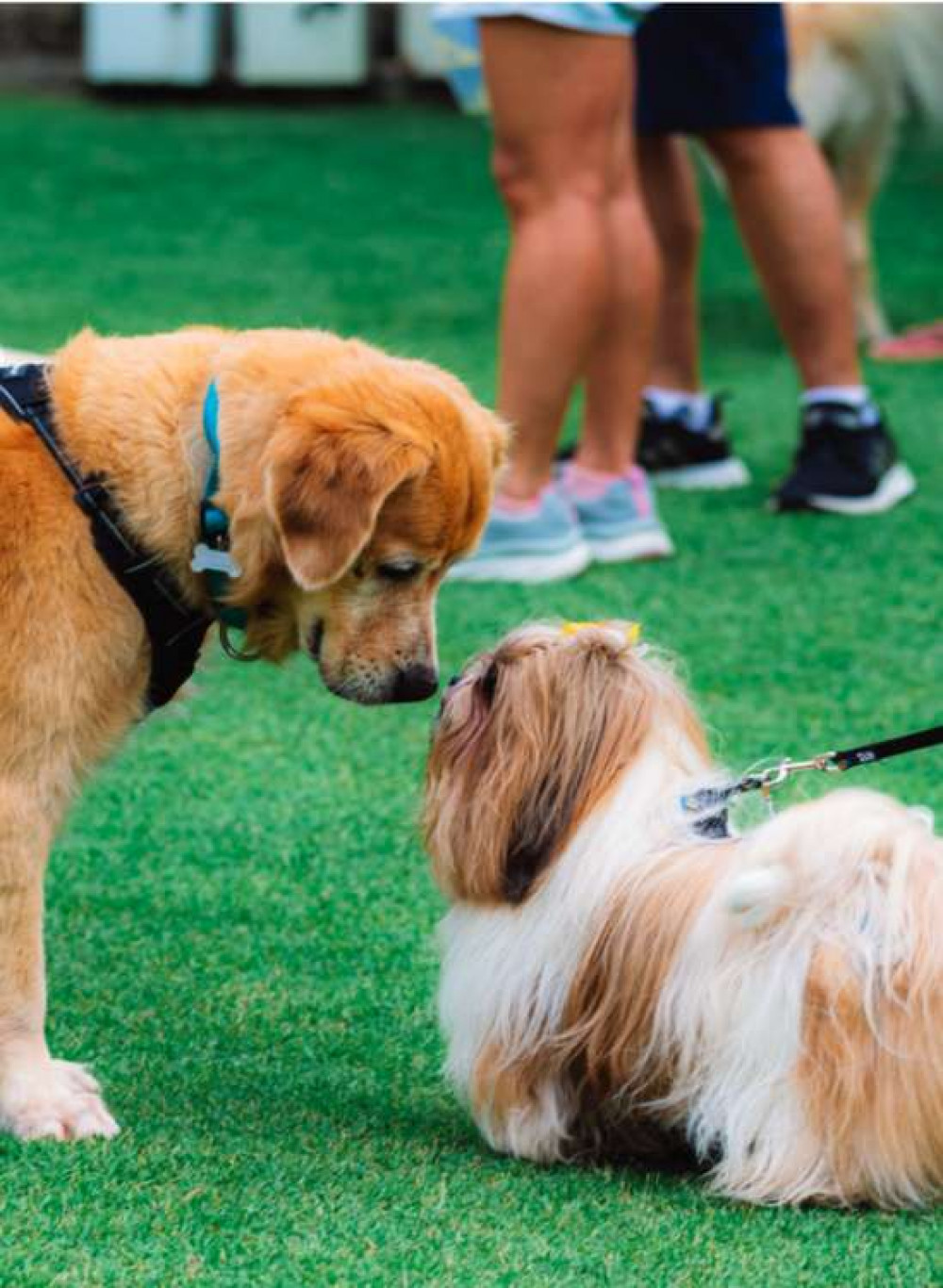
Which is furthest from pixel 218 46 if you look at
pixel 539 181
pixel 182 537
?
pixel 182 537

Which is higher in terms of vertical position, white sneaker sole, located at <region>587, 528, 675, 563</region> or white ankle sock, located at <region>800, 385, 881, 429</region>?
white ankle sock, located at <region>800, 385, 881, 429</region>

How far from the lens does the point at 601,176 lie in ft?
16.4

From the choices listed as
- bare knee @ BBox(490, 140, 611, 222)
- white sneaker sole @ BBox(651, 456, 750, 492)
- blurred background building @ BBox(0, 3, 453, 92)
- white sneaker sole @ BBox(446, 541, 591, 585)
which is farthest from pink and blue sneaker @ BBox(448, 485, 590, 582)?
blurred background building @ BBox(0, 3, 453, 92)

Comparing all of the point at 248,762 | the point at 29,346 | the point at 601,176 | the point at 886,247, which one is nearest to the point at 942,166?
the point at 886,247

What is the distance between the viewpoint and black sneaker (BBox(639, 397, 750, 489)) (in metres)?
6.21

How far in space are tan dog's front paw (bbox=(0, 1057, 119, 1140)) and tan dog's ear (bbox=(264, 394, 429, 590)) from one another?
28.4 inches

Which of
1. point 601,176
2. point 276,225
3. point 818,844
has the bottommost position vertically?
point 276,225

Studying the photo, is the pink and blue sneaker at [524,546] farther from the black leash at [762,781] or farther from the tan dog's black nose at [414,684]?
the black leash at [762,781]

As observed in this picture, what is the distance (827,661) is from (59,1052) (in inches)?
87.5

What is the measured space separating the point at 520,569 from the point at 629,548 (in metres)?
0.37

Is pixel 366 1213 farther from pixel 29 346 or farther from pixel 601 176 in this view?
pixel 29 346

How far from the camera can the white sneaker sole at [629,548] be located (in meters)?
5.39

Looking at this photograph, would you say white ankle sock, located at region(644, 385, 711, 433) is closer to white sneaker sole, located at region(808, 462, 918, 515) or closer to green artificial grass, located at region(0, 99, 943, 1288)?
green artificial grass, located at region(0, 99, 943, 1288)

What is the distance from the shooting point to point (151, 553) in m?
2.82
